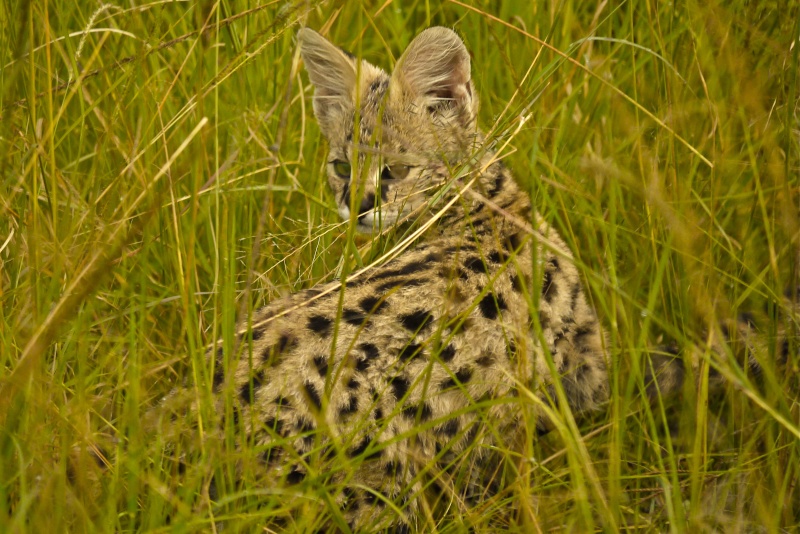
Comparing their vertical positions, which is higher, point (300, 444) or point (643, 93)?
point (643, 93)

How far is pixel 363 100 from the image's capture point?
11.8ft

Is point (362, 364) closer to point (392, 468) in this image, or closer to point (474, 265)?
point (392, 468)

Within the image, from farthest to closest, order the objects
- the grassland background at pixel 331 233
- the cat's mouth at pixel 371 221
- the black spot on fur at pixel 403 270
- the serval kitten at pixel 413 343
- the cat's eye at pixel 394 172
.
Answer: the cat's eye at pixel 394 172
the cat's mouth at pixel 371 221
the black spot on fur at pixel 403 270
the serval kitten at pixel 413 343
the grassland background at pixel 331 233

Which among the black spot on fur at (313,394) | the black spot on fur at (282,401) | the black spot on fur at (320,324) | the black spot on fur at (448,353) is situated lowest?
the black spot on fur at (448,353)

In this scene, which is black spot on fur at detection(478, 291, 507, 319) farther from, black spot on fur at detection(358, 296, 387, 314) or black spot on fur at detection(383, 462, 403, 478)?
black spot on fur at detection(383, 462, 403, 478)

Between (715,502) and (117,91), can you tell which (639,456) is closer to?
(715,502)

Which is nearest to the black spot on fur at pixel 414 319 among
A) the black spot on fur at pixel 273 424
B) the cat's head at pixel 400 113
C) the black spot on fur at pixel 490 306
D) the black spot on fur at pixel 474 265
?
the black spot on fur at pixel 490 306

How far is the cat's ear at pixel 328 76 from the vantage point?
3.50 m

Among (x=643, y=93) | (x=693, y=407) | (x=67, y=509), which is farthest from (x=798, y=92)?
(x=67, y=509)

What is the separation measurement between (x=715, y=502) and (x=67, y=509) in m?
1.48

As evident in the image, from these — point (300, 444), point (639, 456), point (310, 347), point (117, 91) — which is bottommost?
point (639, 456)

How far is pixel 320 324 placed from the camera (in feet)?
8.37

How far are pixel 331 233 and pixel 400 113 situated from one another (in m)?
0.50

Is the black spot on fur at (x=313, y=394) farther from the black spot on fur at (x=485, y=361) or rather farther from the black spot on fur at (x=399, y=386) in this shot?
the black spot on fur at (x=485, y=361)
